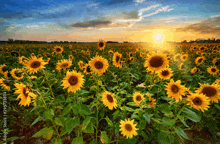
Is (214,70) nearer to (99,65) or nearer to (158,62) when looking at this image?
(158,62)

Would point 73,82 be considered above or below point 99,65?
below

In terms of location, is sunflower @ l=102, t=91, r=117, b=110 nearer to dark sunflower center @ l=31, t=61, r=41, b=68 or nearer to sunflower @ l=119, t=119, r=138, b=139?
sunflower @ l=119, t=119, r=138, b=139

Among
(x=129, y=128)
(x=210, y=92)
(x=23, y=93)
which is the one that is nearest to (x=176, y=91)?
(x=210, y=92)

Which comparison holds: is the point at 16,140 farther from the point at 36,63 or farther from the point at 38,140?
the point at 36,63

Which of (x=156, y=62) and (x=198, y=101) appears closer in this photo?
(x=198, y=101)

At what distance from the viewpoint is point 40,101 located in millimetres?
1981

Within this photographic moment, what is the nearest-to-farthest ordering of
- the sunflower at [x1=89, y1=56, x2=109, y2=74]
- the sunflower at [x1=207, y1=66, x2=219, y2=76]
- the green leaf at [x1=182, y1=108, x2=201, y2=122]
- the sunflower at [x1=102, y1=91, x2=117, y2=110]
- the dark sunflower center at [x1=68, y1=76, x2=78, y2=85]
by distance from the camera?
the green leaf at [x1=182, y1=108, x2=201, y2=122], the dark sunflower center at [x1=68, y1=76, x2=78, y2=85], the sunflower at [x1=102, y1=91, x2=117, y2=110], the sunflower at [x1=89, y1=56, x2=109, y2=74], the sunflower at [x1=207, y1=66, x2=219, y2=76]

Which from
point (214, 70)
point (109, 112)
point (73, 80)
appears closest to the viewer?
point (73, 80)

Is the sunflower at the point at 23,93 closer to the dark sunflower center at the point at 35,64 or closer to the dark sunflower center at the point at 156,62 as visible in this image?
the dark sunflower center at the point at 35,64

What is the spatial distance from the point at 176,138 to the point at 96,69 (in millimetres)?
2368

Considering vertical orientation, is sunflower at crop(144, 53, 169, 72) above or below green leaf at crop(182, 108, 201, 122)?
above

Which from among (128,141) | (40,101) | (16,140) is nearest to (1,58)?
(16,140)

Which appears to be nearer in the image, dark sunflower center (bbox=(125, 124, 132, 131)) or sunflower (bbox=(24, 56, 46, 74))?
dark sunflower center (bbox=(125, 124, 132, 131))

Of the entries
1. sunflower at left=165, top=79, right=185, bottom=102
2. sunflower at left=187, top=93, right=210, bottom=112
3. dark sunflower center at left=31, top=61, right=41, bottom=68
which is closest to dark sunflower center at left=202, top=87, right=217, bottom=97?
sunflower at left=187, top=93, right=210, bottom=112
